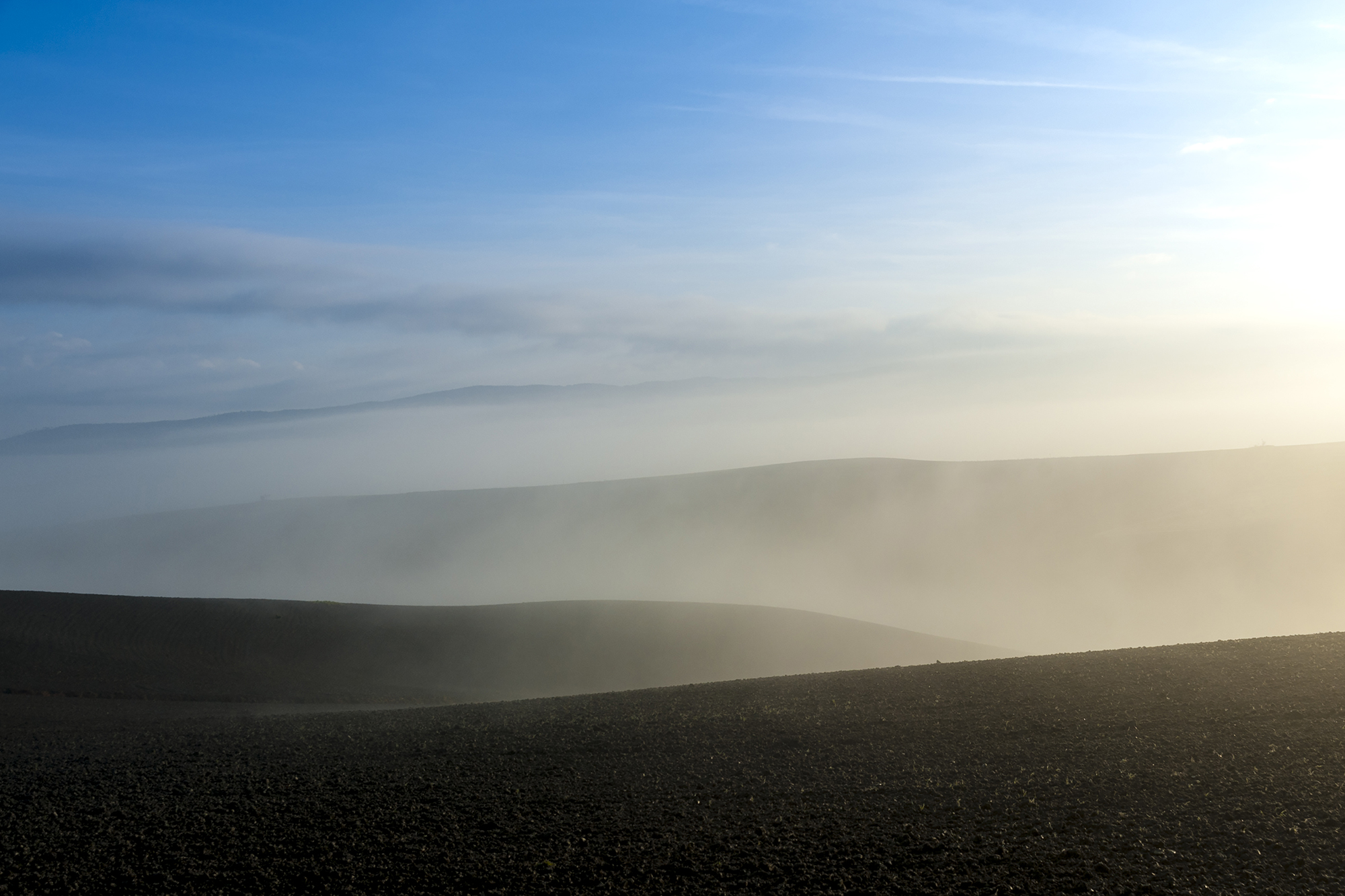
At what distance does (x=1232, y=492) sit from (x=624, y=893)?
69.3 metres

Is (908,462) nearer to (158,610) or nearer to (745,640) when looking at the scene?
(745,640)

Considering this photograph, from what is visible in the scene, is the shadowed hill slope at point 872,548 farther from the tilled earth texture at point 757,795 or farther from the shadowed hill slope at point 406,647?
the tilled earth texture at point 757,795

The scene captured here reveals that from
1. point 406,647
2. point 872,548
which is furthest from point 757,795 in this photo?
point 872,548

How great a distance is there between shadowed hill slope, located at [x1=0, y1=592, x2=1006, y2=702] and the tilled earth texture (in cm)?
1056

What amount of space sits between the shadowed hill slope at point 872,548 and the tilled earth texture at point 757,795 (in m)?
41.9

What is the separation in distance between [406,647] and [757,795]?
23172 mm

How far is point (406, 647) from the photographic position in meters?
29.8

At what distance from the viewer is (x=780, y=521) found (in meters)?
79.3

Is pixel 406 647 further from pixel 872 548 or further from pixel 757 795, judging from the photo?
pixel 872 548

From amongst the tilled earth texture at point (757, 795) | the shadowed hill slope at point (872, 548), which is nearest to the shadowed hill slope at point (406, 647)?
the tilled earth texture at point (757, 795)

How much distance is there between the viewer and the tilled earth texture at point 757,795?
280 inches

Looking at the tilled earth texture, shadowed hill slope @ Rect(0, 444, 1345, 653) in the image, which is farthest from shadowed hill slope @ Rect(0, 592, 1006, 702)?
shadowed hill slope @ Rect(0, 444, 1345, 653)

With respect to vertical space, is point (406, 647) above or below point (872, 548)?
below

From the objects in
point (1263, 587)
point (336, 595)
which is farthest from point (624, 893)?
point (336, 595)
